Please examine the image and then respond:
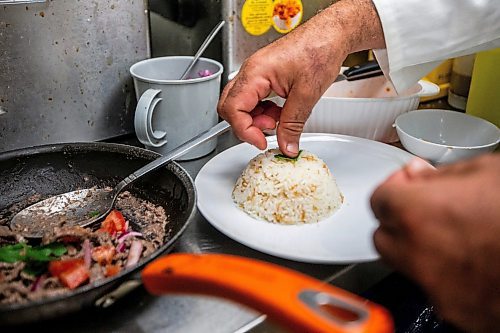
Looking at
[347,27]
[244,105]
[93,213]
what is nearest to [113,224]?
[93,213]

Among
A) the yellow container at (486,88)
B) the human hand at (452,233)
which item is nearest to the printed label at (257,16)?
the yellow container at (486,88)

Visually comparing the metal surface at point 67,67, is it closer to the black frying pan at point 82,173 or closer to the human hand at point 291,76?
the black frying pan at point 82,173

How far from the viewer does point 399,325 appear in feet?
3.23

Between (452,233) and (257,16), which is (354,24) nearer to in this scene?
(257,16)

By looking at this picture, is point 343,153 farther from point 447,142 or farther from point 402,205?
point 402,205

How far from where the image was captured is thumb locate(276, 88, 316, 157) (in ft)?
3.04

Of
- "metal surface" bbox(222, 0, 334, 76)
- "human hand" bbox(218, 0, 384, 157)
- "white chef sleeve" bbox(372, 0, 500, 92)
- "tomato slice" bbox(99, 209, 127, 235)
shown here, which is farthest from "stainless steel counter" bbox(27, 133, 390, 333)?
"metal surface" bbox(222, 0, 334, 76)

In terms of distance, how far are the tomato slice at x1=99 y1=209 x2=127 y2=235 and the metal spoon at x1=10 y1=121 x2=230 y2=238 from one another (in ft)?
0.05

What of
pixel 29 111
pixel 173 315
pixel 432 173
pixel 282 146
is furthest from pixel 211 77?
pixel 432 173

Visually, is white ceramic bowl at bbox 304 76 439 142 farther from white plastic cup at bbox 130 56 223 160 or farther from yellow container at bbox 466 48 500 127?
white plastic cup at bbox 130 56 223 160

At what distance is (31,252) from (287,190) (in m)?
0.46

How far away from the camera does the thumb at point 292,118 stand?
36.5 inches

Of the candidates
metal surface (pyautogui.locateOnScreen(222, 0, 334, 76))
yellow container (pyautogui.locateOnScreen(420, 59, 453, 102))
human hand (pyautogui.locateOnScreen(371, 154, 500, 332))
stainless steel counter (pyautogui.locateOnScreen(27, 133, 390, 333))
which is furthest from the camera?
yellow container (pyautogui.locateOnScreen(420, 59, 453, 102))

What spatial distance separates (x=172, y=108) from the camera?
1096mm
